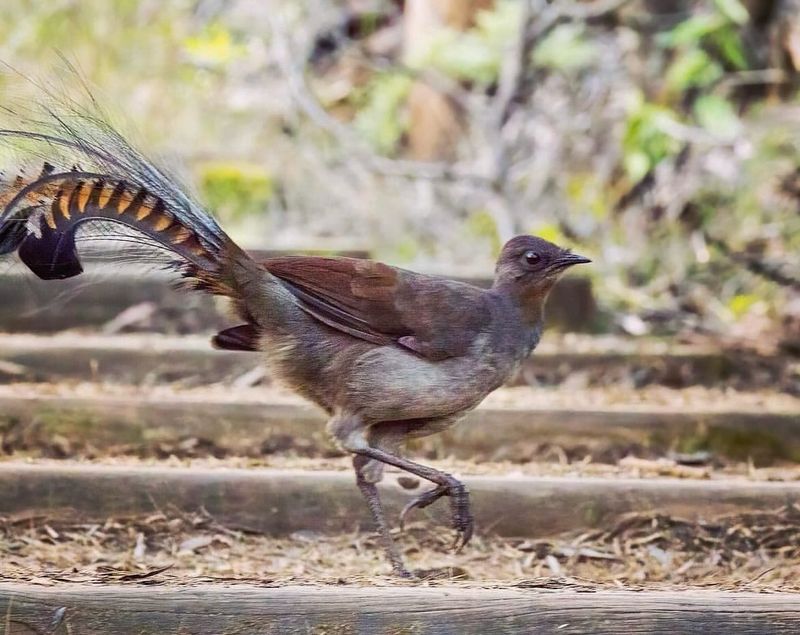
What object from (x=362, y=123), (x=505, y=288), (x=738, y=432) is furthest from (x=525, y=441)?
(x=362, y=123)

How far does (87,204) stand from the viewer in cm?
279

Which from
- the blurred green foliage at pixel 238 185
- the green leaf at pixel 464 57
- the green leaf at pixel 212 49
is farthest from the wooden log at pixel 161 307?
the green leaf at pixel 212 49

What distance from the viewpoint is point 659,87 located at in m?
7.80

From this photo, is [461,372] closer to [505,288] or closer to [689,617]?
[505,288]

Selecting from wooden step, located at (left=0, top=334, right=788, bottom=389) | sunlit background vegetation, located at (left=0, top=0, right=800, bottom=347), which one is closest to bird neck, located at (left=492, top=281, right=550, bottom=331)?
wooden step, located at (left=0, top=334, right=788, bottom=389)

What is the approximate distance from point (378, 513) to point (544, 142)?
252 inches

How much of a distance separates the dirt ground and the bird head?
786 millimetres

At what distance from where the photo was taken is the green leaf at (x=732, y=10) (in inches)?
285

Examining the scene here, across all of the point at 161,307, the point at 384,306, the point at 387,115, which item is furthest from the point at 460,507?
the point at 387,115

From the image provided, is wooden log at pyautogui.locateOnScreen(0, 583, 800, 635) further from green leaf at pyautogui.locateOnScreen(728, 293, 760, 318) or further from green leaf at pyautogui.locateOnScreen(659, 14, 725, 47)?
green leaf at pyautogui.locateOnScreen(659, 14, 725, 47)

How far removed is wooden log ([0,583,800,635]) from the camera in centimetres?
240

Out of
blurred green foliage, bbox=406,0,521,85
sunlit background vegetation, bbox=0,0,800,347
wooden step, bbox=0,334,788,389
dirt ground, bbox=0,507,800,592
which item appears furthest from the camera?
blurred green foliage, bbox=406,0,521,85

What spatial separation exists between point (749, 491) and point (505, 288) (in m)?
1.03

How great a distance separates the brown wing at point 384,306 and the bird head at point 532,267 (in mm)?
124
